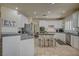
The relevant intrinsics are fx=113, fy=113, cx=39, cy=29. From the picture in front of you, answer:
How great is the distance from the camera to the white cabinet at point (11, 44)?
2.66 m

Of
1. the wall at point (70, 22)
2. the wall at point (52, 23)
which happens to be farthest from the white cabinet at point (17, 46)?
the wall at point (70, 22)

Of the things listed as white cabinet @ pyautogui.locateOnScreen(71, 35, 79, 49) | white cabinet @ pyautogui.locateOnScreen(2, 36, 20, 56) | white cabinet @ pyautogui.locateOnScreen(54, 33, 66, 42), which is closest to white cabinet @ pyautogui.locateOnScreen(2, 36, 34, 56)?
white cabinet @ pyautogui.locateOnScreen(2, 36, 20, 56)

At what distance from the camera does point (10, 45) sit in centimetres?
282

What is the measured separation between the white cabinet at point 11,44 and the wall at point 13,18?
202 mm

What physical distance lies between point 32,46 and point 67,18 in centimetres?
125

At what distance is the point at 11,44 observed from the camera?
2.83 meters

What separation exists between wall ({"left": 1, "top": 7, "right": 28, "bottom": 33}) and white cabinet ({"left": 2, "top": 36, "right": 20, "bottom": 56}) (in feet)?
0.66

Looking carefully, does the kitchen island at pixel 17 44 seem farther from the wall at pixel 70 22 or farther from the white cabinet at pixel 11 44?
the wall at pixel 70 22

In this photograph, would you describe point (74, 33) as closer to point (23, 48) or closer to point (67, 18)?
point (67, 18)

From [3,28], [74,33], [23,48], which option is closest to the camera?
[3,28]

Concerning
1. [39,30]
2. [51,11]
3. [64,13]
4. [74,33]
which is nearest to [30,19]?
[39,30]

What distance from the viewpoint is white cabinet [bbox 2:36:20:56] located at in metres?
2.66

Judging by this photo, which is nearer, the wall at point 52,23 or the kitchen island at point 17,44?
the kitchen island at point 17,44

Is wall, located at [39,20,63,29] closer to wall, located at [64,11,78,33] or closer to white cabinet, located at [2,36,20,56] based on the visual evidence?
wall, located at [64,11,78,33]
